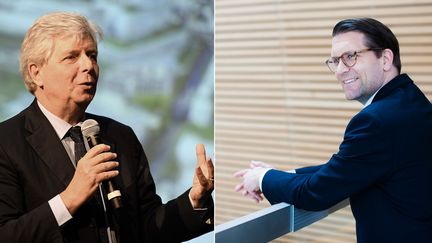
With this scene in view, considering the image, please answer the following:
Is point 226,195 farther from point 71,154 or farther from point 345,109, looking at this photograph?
point 71,154

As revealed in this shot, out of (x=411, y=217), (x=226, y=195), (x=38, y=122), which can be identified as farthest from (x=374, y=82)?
(x=38, y=122)

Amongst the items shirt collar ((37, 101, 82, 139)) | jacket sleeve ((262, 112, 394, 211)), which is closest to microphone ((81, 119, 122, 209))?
shirt collar ((37, 101, 82, 139))

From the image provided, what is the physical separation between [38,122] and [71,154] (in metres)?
0.12

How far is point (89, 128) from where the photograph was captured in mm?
1273

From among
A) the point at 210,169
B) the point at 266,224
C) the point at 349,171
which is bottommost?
the point at 266,224

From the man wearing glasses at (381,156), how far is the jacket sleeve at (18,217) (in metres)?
1.26

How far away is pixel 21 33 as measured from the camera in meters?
1.27

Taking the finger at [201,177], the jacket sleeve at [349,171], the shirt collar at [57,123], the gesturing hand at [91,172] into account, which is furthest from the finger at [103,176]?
the jacket sleeve at [349,171]

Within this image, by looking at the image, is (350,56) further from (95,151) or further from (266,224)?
(95,151)

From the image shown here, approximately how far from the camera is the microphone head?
1267 mm

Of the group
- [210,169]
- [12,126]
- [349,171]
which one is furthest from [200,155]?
[349,171]

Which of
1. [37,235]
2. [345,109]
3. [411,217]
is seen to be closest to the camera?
[37,235]

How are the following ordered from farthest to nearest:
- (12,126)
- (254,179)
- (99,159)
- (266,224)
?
1. (254,179)
2. (266,224)
3. (12,126)
4. (99,159)

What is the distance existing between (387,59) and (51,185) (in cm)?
154
